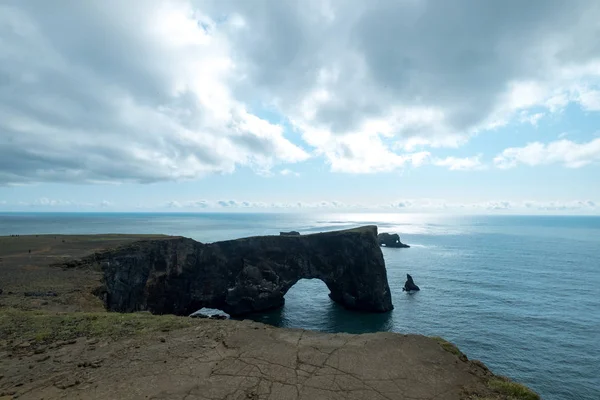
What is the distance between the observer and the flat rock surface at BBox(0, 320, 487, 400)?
9773 mm

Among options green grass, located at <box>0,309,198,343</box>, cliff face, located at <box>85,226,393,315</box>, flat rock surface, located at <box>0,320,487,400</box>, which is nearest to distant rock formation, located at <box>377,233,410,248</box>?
cliff face, located at <box>85,226,393,315</box>

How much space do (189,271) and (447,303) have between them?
42.9 meters

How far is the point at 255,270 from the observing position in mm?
55156

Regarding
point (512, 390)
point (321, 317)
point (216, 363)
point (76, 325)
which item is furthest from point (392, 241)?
point (216, 363)

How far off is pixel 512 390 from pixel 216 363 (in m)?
9.69

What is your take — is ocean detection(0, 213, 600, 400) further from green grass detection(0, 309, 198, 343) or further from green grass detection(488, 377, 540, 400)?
green grass detection(0, 309, 198, 343)

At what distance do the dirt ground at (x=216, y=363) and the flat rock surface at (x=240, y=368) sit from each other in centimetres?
3

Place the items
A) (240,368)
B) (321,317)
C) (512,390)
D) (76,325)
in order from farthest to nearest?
(321,317), (76,325), (240,368), (512,390)

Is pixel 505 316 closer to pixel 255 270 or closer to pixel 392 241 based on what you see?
pixel 255 270

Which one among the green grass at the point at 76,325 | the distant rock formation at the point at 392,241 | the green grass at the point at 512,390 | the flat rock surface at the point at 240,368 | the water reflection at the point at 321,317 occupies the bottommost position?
the water reflection at the point at 321,317

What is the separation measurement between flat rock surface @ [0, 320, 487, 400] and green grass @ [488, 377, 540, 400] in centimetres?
43

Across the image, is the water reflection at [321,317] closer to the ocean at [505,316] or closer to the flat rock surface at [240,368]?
the ocean at [505,316]

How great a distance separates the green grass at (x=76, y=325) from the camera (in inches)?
560

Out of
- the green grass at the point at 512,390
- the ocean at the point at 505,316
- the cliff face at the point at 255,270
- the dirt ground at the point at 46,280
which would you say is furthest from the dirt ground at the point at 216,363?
the cliff face at the point at 255,270
